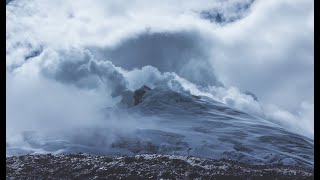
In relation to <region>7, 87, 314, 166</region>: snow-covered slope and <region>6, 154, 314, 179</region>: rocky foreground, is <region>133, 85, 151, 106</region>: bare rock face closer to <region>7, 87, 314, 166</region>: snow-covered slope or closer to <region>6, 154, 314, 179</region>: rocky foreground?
<region>7, 87, 314, 166</region>: snow-covered slope

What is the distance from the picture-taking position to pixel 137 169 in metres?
35.5

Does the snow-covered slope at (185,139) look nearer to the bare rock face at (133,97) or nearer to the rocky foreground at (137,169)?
the rocky foreground at (137,169)

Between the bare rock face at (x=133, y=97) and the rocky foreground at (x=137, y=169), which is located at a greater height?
the bare rock face at (x=133, y=97)

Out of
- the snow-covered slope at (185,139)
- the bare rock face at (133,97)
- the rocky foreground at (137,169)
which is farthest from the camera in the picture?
the bare rock face at (133,97)

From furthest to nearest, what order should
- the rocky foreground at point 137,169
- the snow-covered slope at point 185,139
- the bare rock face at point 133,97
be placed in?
the bare rock face at point 133,97 < the snow-covered slope at point 185,139 < the rocky foreground at point 137,169

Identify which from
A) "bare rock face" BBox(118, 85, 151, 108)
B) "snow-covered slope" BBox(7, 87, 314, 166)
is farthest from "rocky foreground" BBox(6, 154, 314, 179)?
"bare rock face" BBox(118, 85, 151, 108)

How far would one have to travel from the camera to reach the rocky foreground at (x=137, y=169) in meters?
34.0

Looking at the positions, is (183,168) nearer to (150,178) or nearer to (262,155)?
(150,178)

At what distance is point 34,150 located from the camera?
55.5m

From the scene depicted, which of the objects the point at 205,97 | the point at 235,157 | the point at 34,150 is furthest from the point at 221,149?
the point at 205,97

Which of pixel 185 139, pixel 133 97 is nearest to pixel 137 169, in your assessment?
pixel 185 139

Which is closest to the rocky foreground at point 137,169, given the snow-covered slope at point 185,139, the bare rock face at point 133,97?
the snow-covered slope at point 185,139

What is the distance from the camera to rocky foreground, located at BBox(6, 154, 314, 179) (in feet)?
112
